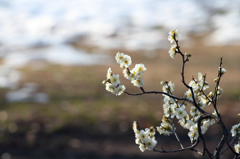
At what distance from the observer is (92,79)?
1133cm

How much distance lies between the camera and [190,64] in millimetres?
13031

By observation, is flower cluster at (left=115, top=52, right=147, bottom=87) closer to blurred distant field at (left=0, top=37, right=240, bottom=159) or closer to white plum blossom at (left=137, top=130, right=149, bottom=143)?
white plum blossom at (left=137, top=130, right=149, bottom=143)

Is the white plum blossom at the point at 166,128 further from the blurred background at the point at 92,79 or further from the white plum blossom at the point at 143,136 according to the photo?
the blurred background at the point at 92,79

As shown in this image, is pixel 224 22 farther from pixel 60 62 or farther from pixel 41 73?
pixel 41 73

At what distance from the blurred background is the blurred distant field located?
2cm

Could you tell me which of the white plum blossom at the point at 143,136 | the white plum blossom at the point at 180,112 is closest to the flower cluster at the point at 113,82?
the white plum blossom at the point at 143,136

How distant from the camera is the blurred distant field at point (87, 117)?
6156 millimetres

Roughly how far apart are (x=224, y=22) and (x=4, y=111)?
23.4 meters

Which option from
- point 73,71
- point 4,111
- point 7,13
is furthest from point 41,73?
point 7,13

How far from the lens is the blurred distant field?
242 inches

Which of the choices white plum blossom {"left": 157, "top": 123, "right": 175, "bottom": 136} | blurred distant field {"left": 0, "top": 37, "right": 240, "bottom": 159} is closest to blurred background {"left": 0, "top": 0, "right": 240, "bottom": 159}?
blurred distant field {"left": 0, "top": 37, "right": 240, "bottom": 159}

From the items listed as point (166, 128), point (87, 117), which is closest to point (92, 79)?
point (87, 117)

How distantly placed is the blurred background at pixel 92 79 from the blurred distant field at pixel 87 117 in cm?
2

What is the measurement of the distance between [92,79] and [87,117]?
13.0ft
